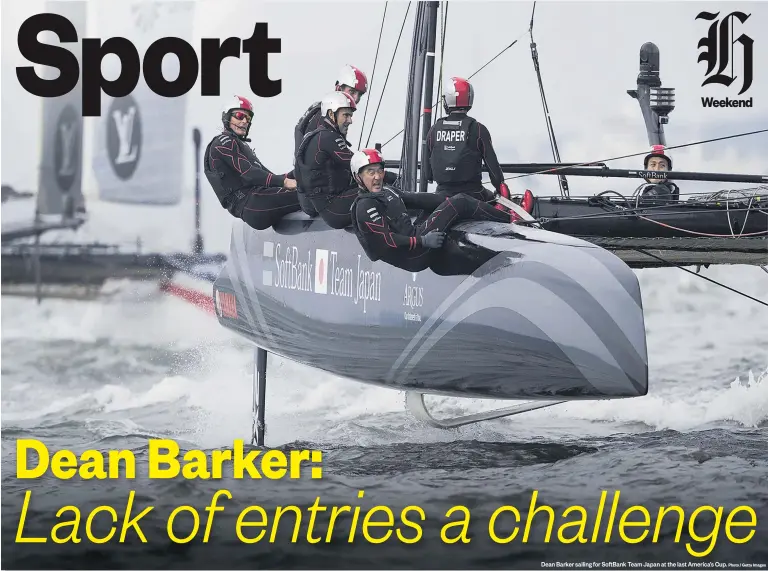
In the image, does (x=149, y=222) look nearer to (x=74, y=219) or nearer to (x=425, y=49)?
(x=74, y=219)

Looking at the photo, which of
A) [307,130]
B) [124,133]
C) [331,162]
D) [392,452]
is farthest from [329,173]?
[124,133]

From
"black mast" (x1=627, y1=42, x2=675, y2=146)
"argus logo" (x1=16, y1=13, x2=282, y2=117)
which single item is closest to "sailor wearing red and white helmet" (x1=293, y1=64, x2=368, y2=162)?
"argus logo" (x1=16, y1=13, x2=282, y2=117)

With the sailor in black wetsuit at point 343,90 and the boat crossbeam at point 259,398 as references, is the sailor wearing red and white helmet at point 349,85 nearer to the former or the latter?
the sailor in black wetsuit at point 343,90

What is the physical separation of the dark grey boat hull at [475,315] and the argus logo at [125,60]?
1699mm

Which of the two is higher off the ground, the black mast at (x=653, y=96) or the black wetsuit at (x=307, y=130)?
the black mast at (x=653, y=96)

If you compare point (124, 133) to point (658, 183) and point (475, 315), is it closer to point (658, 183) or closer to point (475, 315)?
point (658, 183)

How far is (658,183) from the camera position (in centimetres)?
1062

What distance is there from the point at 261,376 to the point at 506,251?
4014 mm

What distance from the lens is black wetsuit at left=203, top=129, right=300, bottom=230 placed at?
9523 mm

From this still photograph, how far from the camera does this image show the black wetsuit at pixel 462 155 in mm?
8375

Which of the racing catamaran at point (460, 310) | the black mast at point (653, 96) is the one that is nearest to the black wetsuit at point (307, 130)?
the racing catamaran at point (460, 310)

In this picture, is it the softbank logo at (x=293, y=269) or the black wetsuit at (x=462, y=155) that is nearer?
the black wetsuit at (x=462, y=155)

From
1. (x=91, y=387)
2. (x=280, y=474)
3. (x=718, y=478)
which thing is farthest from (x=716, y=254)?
(x=91, y=387)

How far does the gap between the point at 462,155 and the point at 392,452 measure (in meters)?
2.37
